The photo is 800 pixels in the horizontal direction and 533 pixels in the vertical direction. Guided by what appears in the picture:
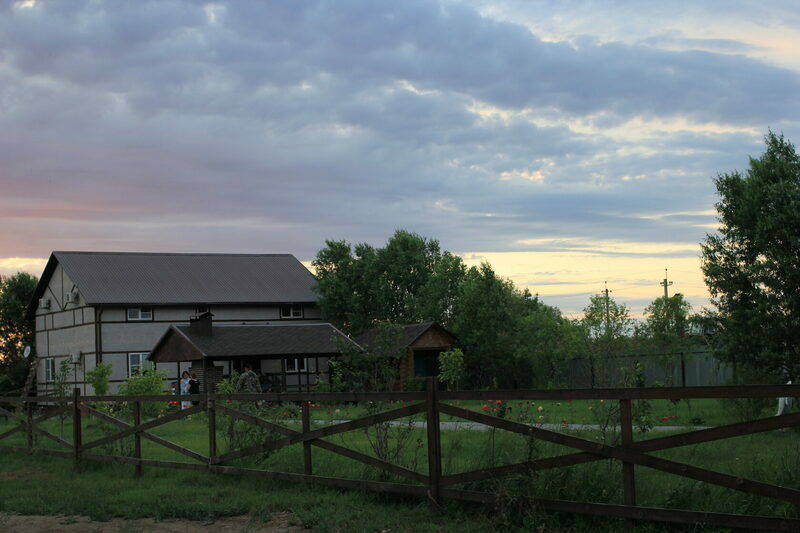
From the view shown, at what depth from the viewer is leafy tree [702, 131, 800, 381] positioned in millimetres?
21641

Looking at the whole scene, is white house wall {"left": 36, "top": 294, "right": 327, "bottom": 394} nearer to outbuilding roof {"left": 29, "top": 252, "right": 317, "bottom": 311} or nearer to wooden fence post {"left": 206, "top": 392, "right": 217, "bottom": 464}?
outbuilding roof {"left": 29, "top": 252, "right": 317, "bottom": 311}

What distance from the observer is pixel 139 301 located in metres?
43.5

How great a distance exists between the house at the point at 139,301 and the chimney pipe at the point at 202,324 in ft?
11.9

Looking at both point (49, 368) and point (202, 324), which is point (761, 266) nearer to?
point (202, 324)

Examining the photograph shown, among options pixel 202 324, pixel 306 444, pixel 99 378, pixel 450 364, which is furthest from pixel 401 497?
pixel 450 364

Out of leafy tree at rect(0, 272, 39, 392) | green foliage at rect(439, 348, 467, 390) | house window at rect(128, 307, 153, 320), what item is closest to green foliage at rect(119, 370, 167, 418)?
green foliage at rect(439, 348, 467, 390)

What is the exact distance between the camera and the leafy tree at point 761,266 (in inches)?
852

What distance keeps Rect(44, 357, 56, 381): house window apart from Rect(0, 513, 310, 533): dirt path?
133ft

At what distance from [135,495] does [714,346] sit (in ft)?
63.2

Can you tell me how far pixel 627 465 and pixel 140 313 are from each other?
1581 inches

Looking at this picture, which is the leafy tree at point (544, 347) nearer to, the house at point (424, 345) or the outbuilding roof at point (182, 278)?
the house at point (424, 345)

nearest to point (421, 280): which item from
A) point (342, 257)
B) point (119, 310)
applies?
point (342, 257)

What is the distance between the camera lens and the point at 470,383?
146ft

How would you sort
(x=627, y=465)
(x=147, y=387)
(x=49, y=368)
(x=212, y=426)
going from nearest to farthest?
(x=627, y=465)
(x=212, y=426)
(x=147, y=387)
(x=49, y=368)
